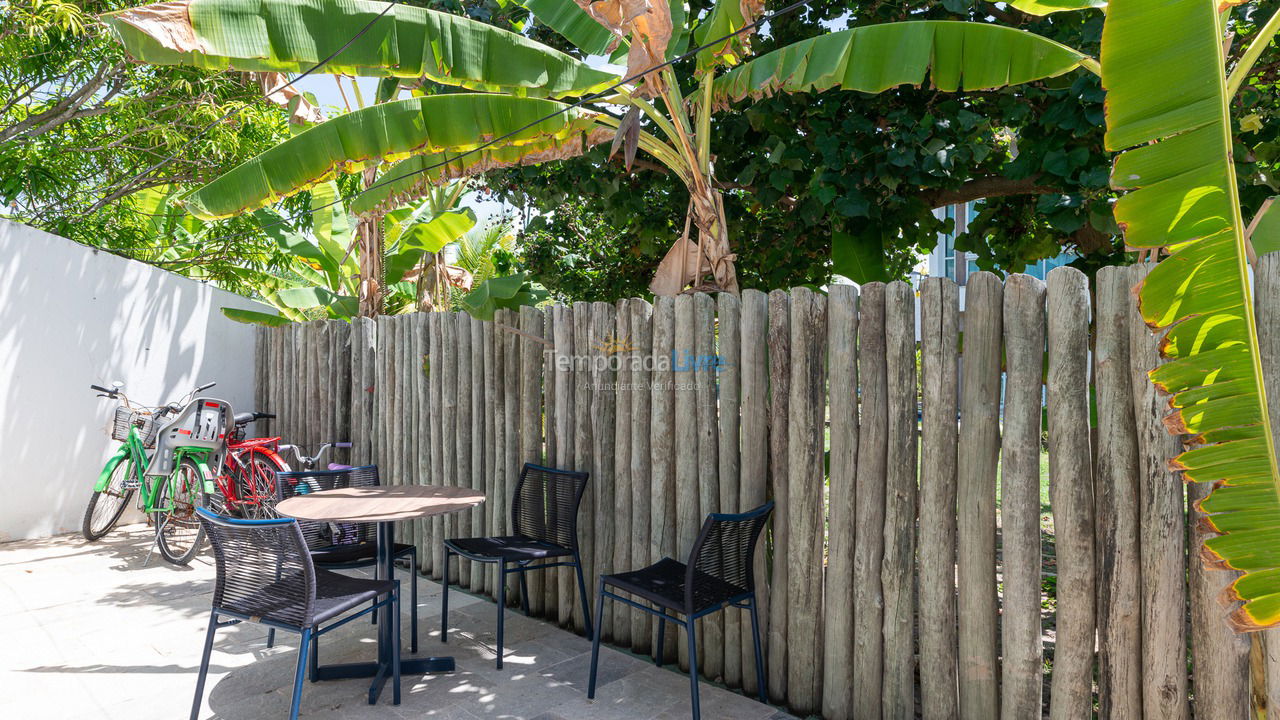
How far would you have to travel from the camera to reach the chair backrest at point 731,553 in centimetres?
334

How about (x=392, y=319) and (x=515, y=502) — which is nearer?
(x=515, y=502)

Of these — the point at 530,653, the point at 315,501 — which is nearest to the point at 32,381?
the point at 315,501

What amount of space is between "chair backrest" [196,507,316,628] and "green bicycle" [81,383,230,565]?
120 inches

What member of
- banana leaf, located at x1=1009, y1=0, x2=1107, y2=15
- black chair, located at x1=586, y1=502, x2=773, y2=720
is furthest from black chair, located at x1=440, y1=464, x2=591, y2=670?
banana leaf, located at x1=1009, y1=0, x2=1107, y2=15

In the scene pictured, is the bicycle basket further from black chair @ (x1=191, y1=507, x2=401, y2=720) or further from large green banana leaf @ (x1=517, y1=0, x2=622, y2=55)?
large green banana leaf @ (x1=517, y1=0, x2=622, y2=55)

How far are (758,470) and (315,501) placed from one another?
7.48 ft

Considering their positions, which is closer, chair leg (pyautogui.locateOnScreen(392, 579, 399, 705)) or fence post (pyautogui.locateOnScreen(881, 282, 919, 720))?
fence post (pyautogui.locateOnScreen(881, 282, 919, 720))

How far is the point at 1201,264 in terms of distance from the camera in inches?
73.3

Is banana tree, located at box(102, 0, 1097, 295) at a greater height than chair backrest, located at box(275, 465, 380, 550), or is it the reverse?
banana tree, located at box(102, 0, 1097, 295)

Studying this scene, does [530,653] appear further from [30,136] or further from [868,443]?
[30,136]

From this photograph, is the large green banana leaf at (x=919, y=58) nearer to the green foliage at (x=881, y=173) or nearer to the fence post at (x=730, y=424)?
the green foliage at (x=881, y=173)

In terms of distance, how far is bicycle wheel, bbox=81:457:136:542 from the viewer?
6207 millimetres

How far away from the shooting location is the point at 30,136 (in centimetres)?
790

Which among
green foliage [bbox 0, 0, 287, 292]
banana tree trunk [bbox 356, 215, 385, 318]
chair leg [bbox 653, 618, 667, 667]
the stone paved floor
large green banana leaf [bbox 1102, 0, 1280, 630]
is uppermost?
green foliage [bbox 0, 0, 287, 292]
